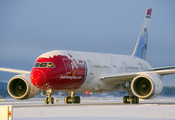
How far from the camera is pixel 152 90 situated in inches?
964

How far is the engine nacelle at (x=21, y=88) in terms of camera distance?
86.1 ft

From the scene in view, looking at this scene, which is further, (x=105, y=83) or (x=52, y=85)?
(x=105, y=83)

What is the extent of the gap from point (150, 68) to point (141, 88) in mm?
11875

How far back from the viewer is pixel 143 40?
41.0 metres

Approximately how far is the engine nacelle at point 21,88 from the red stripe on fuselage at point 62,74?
1.93m

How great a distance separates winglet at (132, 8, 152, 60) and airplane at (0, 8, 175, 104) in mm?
7696

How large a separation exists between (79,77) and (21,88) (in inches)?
188

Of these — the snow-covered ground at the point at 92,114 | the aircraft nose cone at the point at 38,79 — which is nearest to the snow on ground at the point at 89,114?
the snow-covered ground at the point at 92,114

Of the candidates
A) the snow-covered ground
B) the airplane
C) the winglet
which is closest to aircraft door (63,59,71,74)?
the airplane

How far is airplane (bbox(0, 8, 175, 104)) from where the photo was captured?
2467 centimetres

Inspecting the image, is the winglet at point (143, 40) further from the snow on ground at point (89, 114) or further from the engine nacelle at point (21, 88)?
the snow on ground at point (89, 114)

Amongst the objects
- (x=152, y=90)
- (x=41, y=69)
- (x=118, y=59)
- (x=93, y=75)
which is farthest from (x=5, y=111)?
(x=118, y=59)

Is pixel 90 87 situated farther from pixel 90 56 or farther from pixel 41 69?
pixel 41 69

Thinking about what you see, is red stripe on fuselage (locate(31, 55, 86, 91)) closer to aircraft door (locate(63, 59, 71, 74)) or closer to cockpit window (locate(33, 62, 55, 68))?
aircraft door (locate(63, 59, 71, 74))
